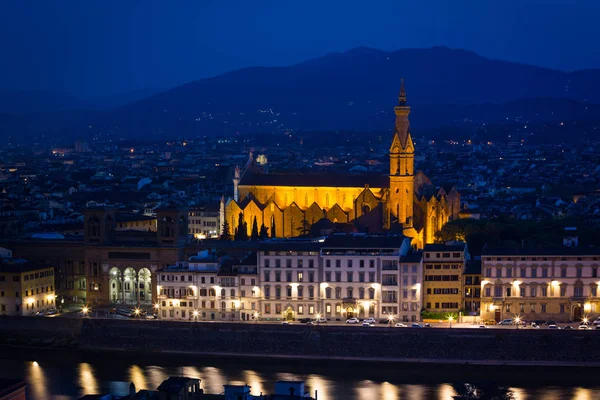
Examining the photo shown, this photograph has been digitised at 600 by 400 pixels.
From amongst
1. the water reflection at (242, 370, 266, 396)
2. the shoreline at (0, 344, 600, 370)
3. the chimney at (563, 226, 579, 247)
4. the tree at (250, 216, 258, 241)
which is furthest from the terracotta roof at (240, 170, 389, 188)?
the water reflection at (242, 370, 266, 396)

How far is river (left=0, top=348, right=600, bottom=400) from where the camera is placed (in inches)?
1252

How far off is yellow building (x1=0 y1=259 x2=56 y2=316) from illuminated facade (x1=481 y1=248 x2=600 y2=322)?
1481 cm

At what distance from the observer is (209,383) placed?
107 ft

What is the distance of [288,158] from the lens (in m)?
146

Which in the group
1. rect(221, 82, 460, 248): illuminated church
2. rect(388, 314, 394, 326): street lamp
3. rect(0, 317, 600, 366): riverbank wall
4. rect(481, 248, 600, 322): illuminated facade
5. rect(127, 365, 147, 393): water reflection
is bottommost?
rect(127, 365, 147, 393): water reflection

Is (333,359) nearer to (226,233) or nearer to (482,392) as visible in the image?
(482,392)

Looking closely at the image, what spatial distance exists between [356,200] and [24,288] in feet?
48.8

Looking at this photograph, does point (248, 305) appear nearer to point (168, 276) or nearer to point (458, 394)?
point (168, 276)

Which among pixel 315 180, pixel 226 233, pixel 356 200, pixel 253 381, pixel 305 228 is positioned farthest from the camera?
pixel 315 180

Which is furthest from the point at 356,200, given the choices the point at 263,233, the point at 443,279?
the point at 443,279

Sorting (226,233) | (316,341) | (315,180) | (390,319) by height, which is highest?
(315,180)

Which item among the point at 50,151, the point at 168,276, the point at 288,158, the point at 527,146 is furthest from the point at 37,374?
the point at 50,151

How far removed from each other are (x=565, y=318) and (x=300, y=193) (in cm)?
1787

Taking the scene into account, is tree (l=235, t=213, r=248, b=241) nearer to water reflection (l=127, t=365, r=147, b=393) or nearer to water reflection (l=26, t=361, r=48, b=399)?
water reflection (l=127, t=365, r=147, b=393)
